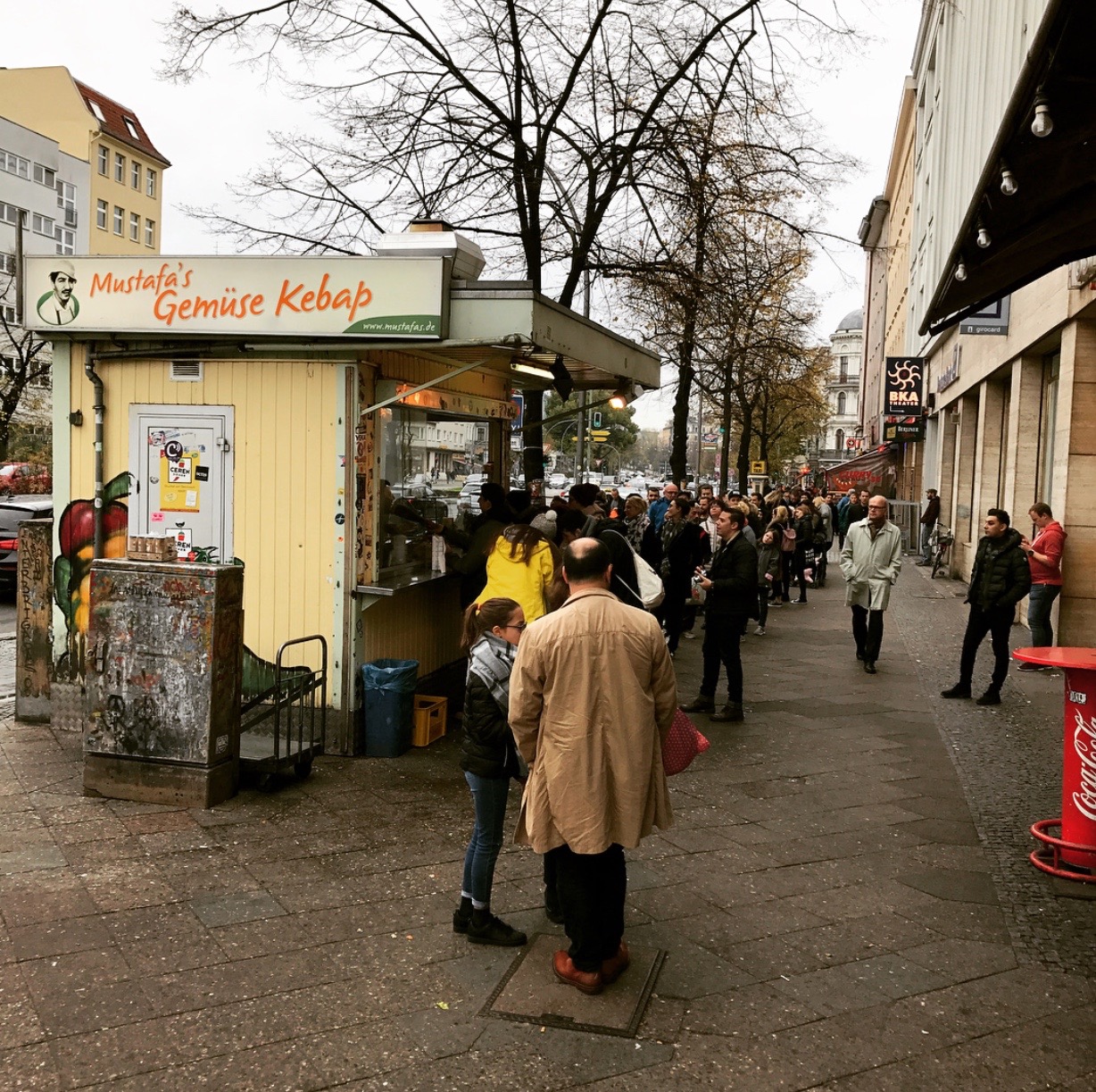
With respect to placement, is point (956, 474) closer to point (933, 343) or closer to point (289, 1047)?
point (933, 343)

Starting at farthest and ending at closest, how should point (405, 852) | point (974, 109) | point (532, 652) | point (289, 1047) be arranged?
point (974, 109)
point (405, 852)
point (532, 652)
point (289, 1047)

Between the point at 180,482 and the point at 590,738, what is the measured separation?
4.92 meters

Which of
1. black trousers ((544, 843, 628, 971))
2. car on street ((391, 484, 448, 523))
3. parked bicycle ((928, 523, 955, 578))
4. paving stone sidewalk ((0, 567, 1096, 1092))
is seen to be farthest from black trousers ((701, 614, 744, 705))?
parked bicycle ((928, 523, 955, 578))

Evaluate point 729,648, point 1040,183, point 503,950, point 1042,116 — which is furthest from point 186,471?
point 1042,116

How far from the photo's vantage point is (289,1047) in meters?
3.75

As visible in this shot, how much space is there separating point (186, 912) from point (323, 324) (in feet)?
12.9

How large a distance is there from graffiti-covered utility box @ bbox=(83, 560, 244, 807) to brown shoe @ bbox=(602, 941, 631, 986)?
2.96 m

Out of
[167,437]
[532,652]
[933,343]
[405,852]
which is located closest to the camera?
[532,652]

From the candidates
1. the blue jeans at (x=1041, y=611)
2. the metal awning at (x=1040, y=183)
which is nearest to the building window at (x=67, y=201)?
the blue jeans at (x=1041, y=611)

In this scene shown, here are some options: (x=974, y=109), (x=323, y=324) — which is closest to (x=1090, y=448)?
(x=974, y=109)

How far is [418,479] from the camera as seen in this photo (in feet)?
28.4

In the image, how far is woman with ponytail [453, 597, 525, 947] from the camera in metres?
4.45

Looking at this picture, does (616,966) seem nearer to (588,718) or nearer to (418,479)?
(588,718)

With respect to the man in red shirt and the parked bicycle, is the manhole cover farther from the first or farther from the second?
the parked bicycle
